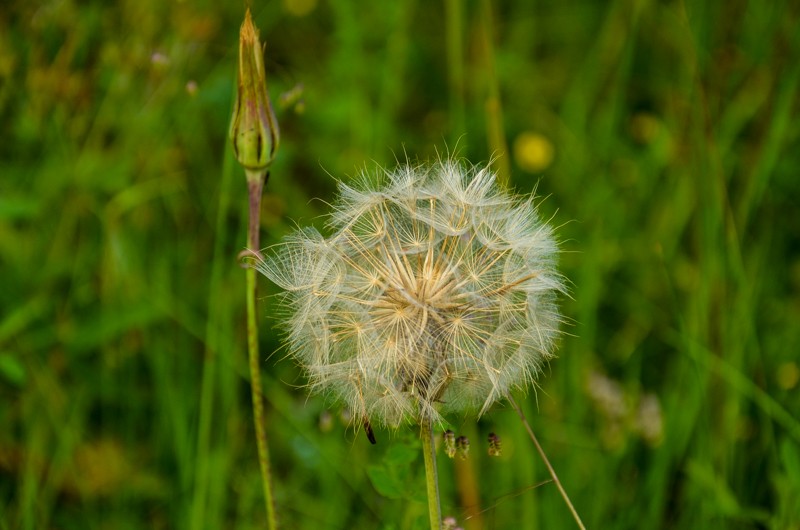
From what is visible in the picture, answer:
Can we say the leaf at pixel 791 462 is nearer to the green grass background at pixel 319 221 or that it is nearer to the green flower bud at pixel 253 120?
the green grass background at pixel 319 221

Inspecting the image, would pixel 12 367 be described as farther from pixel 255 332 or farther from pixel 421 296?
pixel 421 296

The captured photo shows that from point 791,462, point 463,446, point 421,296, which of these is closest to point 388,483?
point 463,446

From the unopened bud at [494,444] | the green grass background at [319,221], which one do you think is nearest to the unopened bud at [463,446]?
the unopened bud at [494,444]

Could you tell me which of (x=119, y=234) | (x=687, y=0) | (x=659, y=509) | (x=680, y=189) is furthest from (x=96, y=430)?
(x=687, y=0)

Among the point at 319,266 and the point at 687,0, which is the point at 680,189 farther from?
the point at 319,266

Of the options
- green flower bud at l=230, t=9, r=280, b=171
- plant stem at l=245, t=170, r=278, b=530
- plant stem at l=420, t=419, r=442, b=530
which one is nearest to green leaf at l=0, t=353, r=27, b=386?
plant stem at l=245, t=170, r=278, b=530
